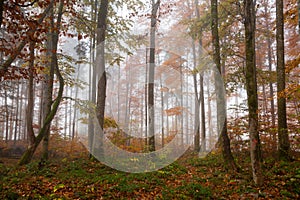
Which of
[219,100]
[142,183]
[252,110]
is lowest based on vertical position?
[142,183]

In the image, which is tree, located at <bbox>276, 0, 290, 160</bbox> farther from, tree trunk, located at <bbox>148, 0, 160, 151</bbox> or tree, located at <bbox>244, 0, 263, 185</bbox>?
tree trunk, located at <bbox>148, 0, 160, 151</bbox>

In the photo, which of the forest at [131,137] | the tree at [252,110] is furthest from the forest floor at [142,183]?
the tree at [252,110]

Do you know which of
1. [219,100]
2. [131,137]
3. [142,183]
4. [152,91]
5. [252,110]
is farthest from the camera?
[152,91]

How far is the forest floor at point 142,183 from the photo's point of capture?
20.5 feet

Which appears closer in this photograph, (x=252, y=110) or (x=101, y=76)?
(x=252, y=110)

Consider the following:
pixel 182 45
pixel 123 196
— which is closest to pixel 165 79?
pixel 182 45

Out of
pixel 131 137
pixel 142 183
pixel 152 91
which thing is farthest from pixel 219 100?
pixel 142 183

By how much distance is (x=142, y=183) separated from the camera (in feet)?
24.7

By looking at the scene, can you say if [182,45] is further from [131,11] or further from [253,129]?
[253,129]

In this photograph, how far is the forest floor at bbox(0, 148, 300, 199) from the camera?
6250 mm

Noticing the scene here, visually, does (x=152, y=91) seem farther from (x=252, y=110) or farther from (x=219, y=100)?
(x=252, y=110)

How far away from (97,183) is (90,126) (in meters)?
6.35

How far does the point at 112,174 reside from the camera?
324 inches

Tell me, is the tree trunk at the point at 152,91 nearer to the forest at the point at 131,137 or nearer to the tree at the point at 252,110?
the forest at the point at 131,137
